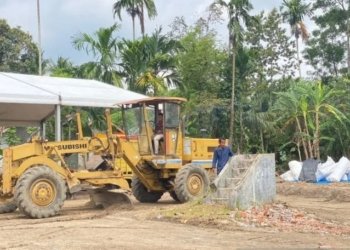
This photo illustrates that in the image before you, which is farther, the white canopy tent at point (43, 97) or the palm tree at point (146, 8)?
the palm tree at point (146, 8)

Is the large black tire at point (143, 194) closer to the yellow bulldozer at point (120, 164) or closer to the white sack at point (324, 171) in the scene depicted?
the yellow bulldozer at point (120, 164)

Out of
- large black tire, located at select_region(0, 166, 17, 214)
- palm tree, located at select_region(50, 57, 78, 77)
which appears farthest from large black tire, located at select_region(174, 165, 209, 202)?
palm tree, located at select_region(50, 57, 78, 77)

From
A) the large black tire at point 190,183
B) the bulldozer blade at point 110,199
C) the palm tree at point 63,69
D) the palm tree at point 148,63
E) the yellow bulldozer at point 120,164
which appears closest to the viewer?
the yellow bulldozer at point 120,164

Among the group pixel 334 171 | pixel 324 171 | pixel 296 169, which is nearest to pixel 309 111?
pixel 296 169

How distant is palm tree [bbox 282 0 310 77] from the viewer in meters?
38.5

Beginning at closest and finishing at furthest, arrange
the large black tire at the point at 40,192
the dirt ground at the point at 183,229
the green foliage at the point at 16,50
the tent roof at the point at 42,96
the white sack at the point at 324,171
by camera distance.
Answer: the dirt ground at the point at 183,229 → the large black tire at the point at 40,192 → the tent roof at the point at 42,96 → the white sack at the point at 324,171 → the green foliage at the point at 16,50

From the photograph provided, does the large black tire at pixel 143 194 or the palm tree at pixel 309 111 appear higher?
the palm tree at pixel 309 111

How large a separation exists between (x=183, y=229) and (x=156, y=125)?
17.7 feet

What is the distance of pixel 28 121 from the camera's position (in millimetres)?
27609

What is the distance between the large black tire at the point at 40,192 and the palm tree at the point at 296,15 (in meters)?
27.9

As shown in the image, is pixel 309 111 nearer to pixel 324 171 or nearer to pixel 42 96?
pixel 324 171

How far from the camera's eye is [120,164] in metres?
16.0

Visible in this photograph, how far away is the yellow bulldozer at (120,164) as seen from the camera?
1348 centimetres

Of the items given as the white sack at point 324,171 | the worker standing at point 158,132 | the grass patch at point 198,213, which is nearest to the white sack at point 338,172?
the white sack at point 324,171
